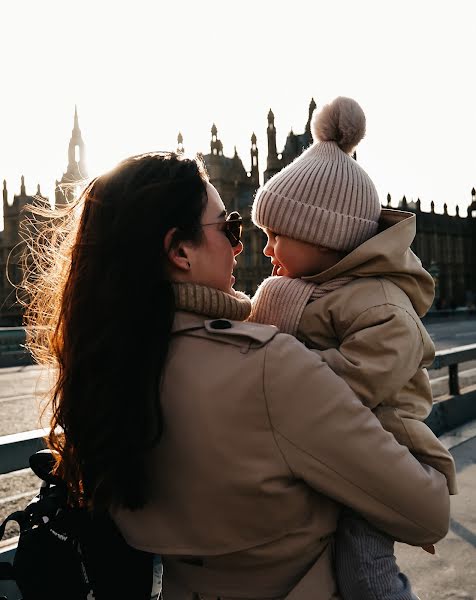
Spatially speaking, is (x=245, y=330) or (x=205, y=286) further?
(x=205, y=286)

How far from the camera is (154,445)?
53.6 inches

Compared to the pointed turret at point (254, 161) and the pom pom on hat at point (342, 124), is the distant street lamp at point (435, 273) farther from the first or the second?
the pom pom on hat at point (342, 124)

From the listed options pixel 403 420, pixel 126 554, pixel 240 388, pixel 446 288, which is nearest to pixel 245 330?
pixel 240 388

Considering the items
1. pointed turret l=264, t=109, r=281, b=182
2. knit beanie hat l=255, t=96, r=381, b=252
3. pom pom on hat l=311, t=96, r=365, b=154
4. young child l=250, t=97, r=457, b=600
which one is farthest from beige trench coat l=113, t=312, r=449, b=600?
pointed turret l=264, t=109, r=281, b=182

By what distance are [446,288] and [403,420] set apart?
68591 millimetres

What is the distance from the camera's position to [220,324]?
1374 millimetres

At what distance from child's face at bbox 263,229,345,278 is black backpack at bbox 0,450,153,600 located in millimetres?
867

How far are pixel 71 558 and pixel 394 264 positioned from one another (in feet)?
3.60

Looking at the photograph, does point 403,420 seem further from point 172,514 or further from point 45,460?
point 45,460

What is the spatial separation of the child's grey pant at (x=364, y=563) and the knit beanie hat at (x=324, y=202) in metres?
A: 0.76

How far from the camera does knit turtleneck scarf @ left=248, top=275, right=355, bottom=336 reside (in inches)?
68.3

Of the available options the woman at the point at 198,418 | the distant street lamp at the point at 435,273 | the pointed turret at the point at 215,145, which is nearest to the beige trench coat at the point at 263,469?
the woman at the point at 198,418

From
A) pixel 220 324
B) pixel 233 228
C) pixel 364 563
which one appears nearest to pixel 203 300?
pixel 220 324

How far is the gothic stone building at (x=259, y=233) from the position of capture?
5162cm
